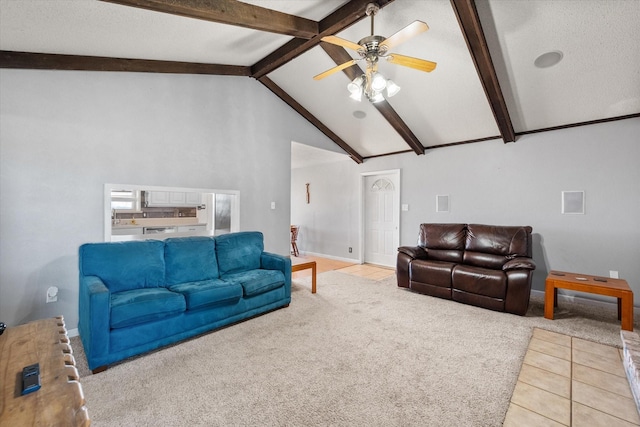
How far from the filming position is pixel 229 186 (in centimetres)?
428

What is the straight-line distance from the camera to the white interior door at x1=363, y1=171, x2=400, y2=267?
19.6ft

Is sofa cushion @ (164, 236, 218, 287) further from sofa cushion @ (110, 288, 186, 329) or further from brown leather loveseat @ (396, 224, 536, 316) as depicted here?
brown leather loveseat @ (396, 224, 536, 316)

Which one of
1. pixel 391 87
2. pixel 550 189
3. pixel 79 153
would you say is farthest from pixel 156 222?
pixel 550 189

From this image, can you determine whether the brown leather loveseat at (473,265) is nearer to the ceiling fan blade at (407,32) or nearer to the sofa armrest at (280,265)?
the sofa armrest at (280,265)

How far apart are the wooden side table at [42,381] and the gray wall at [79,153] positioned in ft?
5.38

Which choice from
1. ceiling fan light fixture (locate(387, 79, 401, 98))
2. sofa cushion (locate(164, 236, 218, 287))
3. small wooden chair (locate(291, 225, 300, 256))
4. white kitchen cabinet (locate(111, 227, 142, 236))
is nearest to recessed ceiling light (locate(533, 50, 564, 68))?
ceiling fan light fixture (locate(387, 79, 401, 98))

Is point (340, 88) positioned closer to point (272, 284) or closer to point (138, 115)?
point (138, 115)

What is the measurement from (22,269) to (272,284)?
2355 mm

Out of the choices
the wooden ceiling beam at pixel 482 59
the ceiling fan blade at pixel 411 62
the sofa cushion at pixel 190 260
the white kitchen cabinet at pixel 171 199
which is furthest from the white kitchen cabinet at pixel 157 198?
the wooden ceiling beam at pixel 482 59

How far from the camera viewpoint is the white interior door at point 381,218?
19.6 feet

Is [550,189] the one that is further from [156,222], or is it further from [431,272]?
[156,222]

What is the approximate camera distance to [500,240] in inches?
157

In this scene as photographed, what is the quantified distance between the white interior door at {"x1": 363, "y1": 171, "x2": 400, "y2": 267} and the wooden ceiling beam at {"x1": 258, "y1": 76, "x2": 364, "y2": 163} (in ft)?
2.24

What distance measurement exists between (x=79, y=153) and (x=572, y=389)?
4738 millimetres
